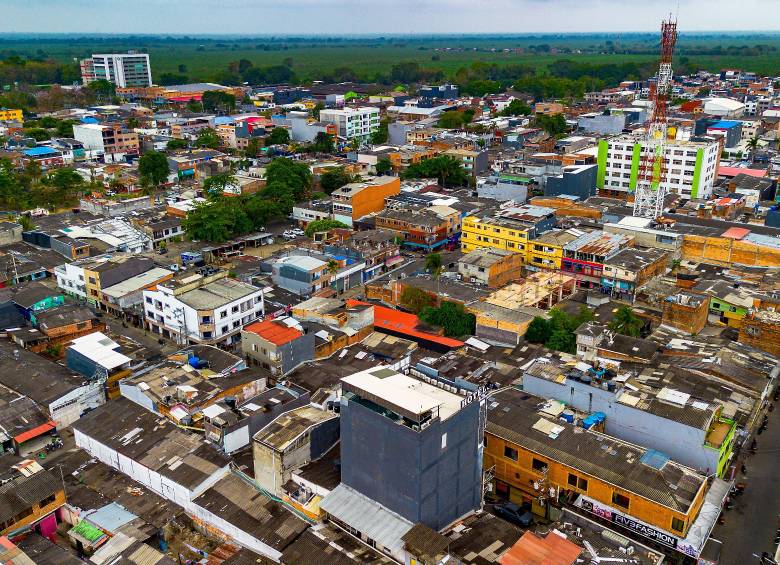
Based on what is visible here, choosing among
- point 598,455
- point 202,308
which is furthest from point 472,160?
point 598,455

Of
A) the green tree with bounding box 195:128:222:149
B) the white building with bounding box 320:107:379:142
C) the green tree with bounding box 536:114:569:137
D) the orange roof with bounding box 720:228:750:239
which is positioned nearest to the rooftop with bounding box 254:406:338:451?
the orange roof with bounding box 720:228:750:239

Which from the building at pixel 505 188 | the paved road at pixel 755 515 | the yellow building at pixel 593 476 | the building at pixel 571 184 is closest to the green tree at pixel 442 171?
the building at pixel 505 188

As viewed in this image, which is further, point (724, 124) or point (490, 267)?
point (724, 124)

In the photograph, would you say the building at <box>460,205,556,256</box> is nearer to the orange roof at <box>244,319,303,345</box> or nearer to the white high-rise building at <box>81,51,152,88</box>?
the orange roof at <box>244,319,303,345</box>


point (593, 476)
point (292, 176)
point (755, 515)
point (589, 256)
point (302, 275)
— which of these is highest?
point (292, 176)

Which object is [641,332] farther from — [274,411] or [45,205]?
[45,205]

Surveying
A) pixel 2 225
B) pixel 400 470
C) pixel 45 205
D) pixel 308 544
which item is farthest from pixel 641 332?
pixel 45 205

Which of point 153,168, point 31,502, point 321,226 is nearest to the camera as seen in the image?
point 31,502

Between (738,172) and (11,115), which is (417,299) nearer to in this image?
(738,172)

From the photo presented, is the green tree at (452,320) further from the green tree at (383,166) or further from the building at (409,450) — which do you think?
the green tree at (383,166)
